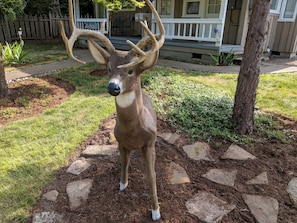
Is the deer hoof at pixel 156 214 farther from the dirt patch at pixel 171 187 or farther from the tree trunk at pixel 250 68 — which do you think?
the tree trunk at pixel 250 68

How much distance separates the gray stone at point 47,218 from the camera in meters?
2.14

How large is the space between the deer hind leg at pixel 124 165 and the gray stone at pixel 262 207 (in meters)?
1.20

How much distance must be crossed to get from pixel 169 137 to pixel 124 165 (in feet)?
3.76

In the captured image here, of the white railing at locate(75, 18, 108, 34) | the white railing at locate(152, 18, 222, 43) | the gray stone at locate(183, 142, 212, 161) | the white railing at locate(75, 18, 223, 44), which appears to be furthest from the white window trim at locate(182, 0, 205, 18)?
the gray stone at locate(183, 142, 212, 161)

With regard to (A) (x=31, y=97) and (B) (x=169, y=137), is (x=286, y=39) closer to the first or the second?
(B) (x=169, y=137)

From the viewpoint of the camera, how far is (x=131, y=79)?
1.63 meters

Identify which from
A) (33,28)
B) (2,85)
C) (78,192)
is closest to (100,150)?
(78,192)

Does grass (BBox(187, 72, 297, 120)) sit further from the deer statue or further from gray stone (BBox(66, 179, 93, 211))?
gray stone (BBox(66, 179, 93, 211))

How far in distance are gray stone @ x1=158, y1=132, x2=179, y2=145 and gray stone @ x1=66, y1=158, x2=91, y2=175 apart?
3.50 ft

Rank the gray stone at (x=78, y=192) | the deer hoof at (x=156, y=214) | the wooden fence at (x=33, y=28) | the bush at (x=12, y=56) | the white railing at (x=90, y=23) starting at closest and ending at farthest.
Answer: the deer hoof at (x=156, y=214), the gray stone at (x=78, y=192), the bush at (x=12, y=56), the white railing at (x=90, y=23), the wooden fence at (x=33, y=28)

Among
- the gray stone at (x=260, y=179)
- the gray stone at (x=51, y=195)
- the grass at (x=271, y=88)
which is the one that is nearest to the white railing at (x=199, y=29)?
the grass at (x=271, y=88)

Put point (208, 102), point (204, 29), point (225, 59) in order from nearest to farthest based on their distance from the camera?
point (208, 102) < point (225, 59) < point (204, 29)

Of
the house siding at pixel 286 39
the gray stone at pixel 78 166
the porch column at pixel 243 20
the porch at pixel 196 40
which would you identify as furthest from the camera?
the house siding at pixel 286 39

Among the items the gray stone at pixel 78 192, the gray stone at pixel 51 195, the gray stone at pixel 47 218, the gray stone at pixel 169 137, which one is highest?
the gray stone at pixel 169 137
